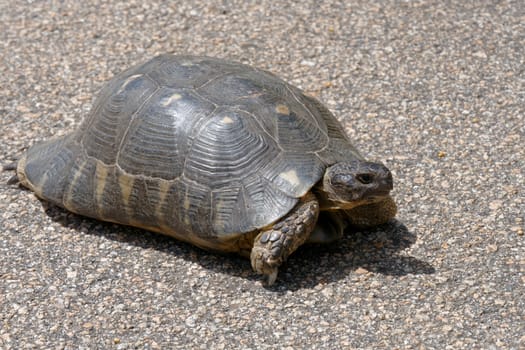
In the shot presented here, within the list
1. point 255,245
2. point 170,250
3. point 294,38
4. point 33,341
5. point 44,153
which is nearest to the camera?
point 33,341

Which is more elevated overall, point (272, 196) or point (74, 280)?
point (272, 196)

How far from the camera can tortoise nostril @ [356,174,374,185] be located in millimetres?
4750

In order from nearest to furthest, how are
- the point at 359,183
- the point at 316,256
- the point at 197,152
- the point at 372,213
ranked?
1. the point at 359,183
2. the point at 197,152
3. the point at 316,256
4. the point at 372,213

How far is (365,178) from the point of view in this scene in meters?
4.76

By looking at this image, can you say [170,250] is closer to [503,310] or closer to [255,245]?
[255,245]

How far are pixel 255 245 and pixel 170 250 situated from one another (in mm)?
638

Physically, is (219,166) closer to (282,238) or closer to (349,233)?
(282,238)

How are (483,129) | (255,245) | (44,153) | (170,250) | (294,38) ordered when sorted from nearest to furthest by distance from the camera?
(255,245) → (170,250) → (44,153) → (483,129) → (294,38)

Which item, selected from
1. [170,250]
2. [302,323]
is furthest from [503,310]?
[170,250]

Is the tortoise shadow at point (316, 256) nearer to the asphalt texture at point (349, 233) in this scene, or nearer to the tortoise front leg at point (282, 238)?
the asphalt texture at point (349, 233)

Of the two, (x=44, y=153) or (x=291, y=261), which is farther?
(x=44, y=153)

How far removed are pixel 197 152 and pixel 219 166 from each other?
0.15 meters

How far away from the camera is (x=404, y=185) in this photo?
5.70m

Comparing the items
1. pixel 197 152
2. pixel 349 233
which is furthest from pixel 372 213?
pixel 197 152
